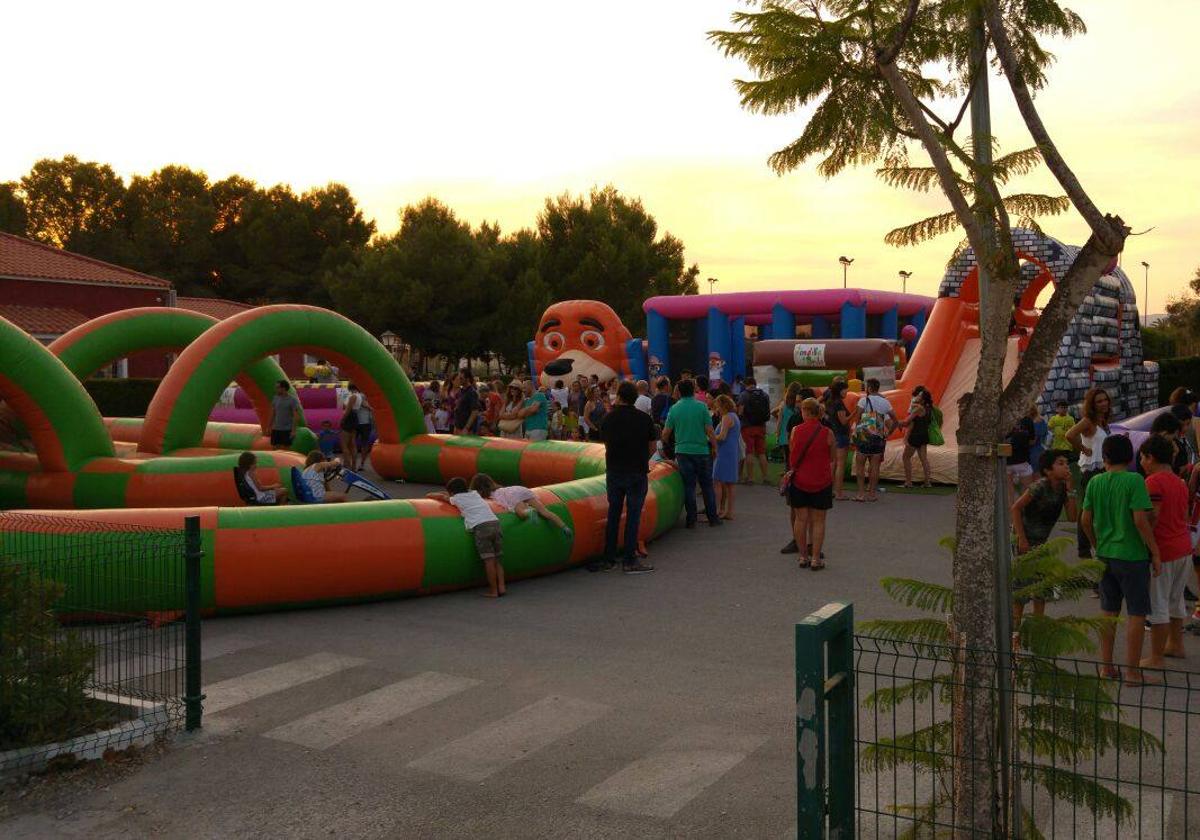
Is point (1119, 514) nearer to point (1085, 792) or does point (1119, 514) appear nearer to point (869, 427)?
point (1085, 792)

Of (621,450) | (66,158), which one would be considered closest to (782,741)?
(621,450)

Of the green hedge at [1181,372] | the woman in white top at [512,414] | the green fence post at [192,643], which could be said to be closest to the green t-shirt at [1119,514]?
the green fence post at [192,643]

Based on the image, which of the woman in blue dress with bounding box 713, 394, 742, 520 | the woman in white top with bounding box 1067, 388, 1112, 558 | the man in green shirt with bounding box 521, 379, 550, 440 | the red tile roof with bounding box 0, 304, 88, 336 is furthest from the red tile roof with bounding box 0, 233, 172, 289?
the woman in white top with bounding box 1067, 388, 1112, 558

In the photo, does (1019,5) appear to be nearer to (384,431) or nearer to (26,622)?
(26,622)

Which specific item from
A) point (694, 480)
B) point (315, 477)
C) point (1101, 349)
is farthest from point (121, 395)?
point (1101, 349)

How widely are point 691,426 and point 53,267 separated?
29.5 m

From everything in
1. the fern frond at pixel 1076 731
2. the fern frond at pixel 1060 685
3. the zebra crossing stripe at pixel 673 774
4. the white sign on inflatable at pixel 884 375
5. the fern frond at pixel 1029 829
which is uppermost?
the white sign on inflatable at pixel 884 375

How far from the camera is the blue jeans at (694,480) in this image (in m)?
12.3


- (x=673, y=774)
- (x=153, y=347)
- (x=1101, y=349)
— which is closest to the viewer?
(x=673, y=774)

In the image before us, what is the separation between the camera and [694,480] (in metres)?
12.4

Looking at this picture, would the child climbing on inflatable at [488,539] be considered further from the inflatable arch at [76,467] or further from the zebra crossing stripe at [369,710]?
the inflatable arch at [76,467]

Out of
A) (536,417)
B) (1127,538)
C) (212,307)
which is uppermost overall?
(212,307)

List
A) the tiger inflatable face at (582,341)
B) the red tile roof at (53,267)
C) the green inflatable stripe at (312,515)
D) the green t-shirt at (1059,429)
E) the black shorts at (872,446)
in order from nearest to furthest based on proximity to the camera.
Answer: the green inflatable stripe at (312,515)
the green t-shirt at (1059,429)
the black shorts at (872,446)
the tiger inflatable face at (582,341)
the red tile roof at (53,267)

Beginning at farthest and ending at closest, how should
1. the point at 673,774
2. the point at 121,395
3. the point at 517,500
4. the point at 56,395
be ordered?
the point at 121,395, the point at 56,395, the point at 517,500, the point at 673,774
